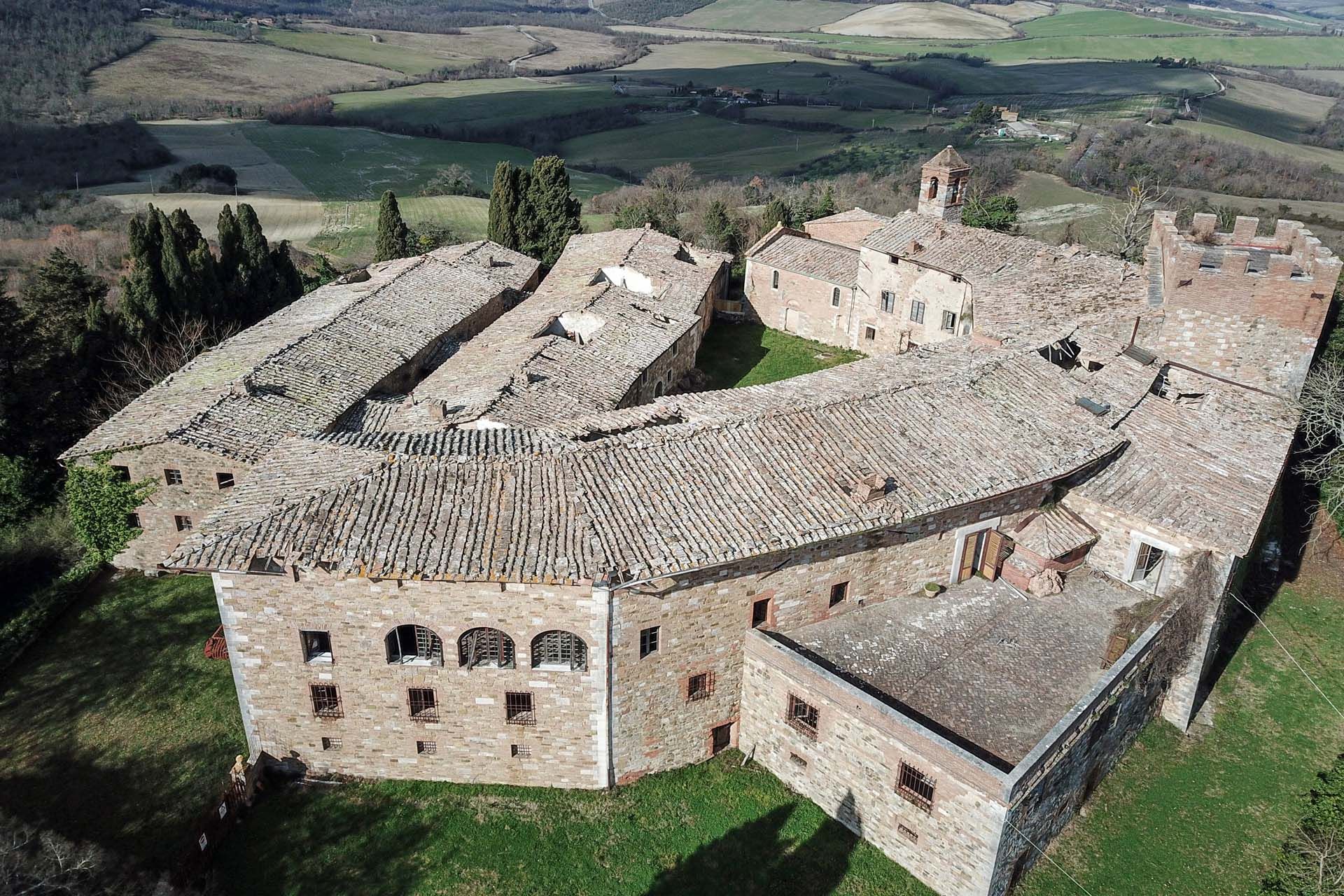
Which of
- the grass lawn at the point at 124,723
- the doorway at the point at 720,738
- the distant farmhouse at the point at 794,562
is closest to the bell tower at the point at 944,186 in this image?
the distant farmhouse at the point at 794,562

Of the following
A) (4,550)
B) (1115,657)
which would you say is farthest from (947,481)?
(4,550)

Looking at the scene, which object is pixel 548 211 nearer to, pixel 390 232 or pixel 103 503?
pixel 390 232

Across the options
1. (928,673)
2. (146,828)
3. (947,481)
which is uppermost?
(947,481)

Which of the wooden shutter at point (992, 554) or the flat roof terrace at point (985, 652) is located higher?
the wooden shutter at point (992, 554)

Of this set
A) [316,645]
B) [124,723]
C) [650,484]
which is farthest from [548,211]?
[316,645]

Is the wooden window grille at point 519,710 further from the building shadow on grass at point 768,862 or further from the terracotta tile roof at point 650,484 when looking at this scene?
the building shadow on grass at point 768,862

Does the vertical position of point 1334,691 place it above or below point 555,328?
below

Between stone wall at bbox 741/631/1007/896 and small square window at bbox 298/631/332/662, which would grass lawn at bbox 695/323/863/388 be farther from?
small square window at bbox 298/631/332/662

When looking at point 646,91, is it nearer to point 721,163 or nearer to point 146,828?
point 721,163
